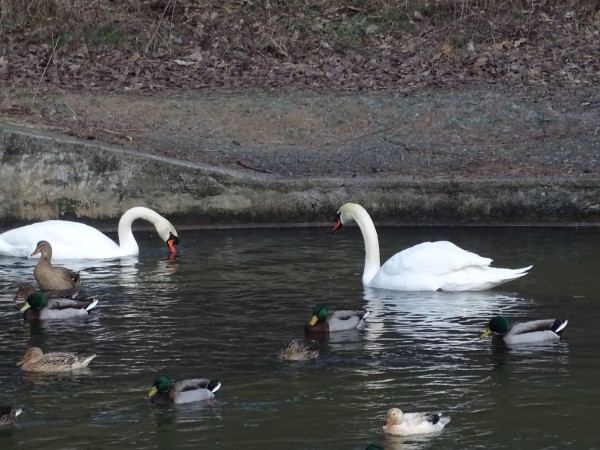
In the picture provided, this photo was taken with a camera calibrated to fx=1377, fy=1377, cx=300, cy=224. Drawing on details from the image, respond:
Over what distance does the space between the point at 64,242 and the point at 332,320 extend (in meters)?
5.20

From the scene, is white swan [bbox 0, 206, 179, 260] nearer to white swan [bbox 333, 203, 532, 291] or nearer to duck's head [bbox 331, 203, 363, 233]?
duck's head [bbox 331, 203, 363, 233]

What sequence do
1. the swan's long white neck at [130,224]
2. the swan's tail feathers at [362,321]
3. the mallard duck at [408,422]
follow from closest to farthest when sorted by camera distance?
the mallard duck at [408,422] → the swan's tail feathers at [362,321] → the swan's long white neck at [130,224]

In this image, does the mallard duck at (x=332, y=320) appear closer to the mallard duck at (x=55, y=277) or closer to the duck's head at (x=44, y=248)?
the mallard duck at (x=55, y=277)

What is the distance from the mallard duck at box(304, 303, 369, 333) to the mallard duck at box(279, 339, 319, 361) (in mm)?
847

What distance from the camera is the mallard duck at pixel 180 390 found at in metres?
9.08

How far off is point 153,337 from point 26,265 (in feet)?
15.2

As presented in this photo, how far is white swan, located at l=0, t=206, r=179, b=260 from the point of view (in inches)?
611

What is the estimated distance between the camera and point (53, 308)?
12102 millimetres

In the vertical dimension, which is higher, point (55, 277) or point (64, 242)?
point (64, 242)

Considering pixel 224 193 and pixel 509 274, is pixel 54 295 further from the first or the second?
pixel 224 193

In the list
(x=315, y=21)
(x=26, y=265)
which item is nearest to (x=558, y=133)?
(x=315, y=21)

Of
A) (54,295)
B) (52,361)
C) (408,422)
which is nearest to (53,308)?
(54,295)

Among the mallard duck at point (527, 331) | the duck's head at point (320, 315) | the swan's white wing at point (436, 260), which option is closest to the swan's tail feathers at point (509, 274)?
the swan's white wing at point (436, 260)

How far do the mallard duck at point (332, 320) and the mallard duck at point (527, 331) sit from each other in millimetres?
1157
